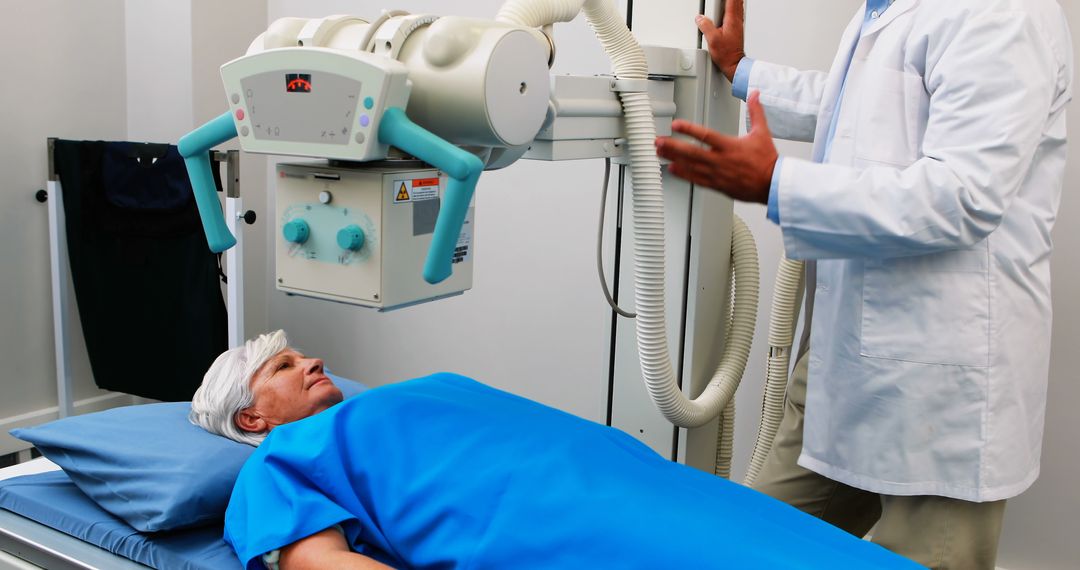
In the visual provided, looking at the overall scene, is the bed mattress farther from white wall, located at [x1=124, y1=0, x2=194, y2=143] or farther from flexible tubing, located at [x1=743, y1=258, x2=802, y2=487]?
white wall, located at [x1=124, y1=0, x2=194, y2=143]

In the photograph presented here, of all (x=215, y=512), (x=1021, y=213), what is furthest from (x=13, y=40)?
(x=1021, y=213)

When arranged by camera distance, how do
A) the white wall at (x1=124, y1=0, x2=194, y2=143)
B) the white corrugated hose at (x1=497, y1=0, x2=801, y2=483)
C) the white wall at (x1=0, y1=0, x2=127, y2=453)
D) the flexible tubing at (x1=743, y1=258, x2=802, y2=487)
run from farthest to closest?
the white wall at (x1=124, y1=0, x2=194, y2=143), the white wall at (x1=0, y1=0, x2=127, y2=453), the flexible tubing at (x1=743, y1=258, x2=802, y2=487), the white corrugated hose at (x1=497, y1=0, x2=801, y2=483)

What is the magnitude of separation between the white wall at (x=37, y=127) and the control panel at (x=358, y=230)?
219cm

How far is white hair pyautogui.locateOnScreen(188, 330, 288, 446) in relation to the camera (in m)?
1.66

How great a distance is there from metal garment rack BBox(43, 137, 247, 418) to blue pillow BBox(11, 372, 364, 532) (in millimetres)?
969

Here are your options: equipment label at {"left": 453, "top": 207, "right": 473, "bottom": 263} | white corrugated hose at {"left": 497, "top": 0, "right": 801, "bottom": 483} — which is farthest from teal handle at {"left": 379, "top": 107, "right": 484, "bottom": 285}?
white corrugated hose at {"left": 497, "top": 0, "right": 801, "bottom": 483}

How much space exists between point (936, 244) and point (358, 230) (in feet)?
2.34

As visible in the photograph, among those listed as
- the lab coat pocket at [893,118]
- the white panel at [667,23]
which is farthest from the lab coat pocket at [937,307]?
the white panel at [667,23]

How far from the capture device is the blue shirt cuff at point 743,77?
1601mm

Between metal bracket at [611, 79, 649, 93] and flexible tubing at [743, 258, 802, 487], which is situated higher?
metal bracket at [611, 79, 649, 93]

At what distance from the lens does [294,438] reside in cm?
142

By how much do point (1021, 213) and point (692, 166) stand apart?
465mm

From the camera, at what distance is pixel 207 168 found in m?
1.18

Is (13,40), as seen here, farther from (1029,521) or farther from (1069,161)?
(1029,521)
